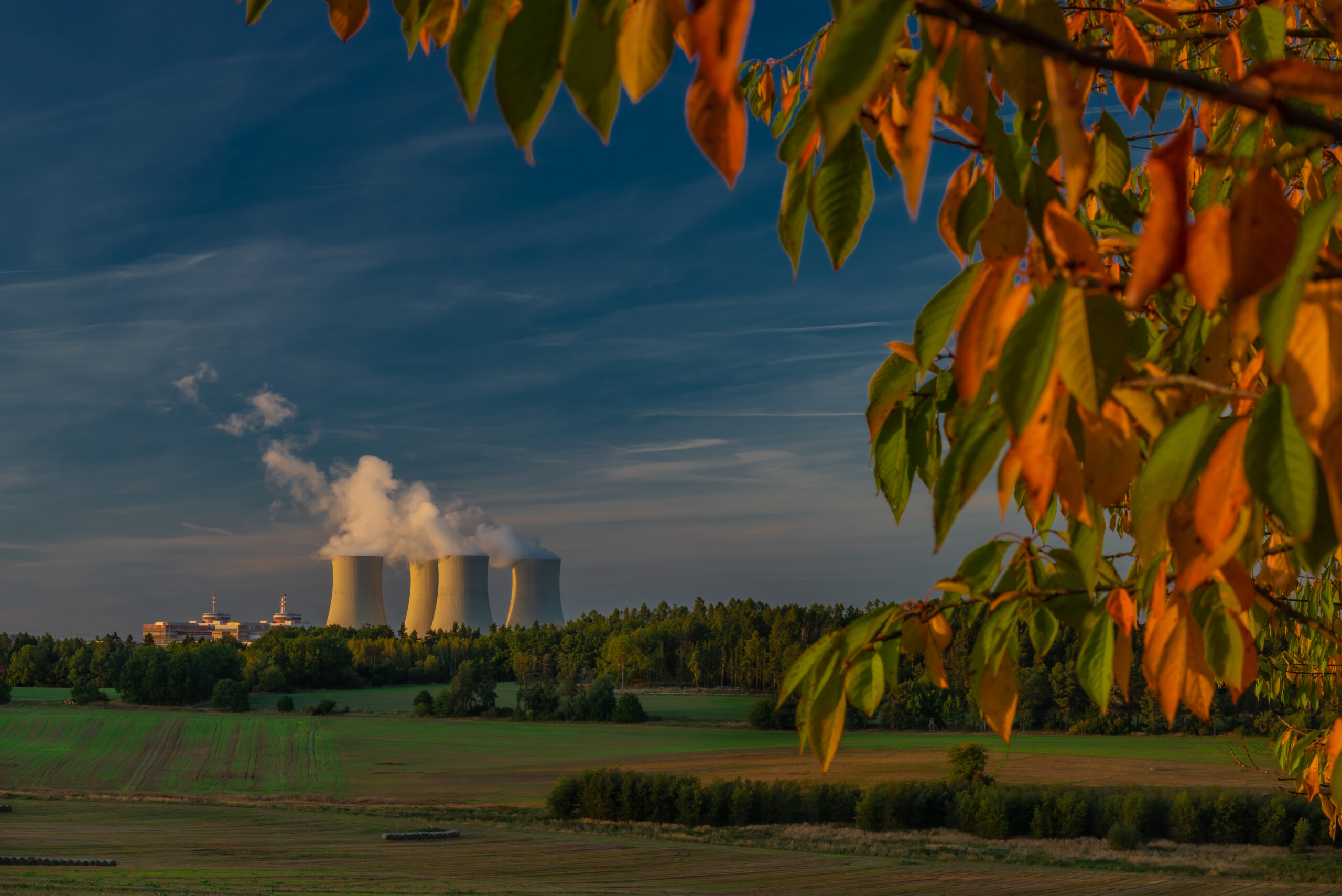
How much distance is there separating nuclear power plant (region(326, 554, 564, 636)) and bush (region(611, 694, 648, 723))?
1118 cm

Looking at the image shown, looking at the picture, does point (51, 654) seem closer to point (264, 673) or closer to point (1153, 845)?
point (264, 673)

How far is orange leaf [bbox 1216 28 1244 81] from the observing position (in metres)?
2.10

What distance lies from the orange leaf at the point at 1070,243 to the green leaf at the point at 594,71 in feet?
1.25

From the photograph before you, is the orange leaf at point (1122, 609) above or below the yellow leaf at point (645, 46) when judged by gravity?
below

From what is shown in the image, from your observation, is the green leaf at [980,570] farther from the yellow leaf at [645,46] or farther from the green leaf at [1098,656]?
the yellow leaf at [645,46]

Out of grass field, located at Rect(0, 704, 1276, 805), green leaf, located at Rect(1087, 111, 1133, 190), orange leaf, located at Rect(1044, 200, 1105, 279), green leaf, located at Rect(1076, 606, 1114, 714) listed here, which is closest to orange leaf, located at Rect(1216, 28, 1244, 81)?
green leaf, located at Rect(1087, 111, 1133, 190)

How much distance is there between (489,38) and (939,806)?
45.7m

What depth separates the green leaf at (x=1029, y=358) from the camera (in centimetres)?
70

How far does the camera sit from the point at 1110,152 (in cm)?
163

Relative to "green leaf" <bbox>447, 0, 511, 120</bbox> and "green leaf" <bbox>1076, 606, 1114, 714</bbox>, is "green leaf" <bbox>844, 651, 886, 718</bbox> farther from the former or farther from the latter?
"green leaf" <bbox>447, 0, 511, 120</bbox>

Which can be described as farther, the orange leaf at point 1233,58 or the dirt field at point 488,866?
the dirt field at point 488,866

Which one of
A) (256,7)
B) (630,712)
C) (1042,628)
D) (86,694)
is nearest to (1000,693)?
(1042,628)

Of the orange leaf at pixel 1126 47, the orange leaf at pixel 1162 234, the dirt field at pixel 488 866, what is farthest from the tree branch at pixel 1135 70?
the dirt field at pixel 488 866

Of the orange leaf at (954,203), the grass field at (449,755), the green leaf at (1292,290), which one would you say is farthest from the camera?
the grass field at (449,755)
